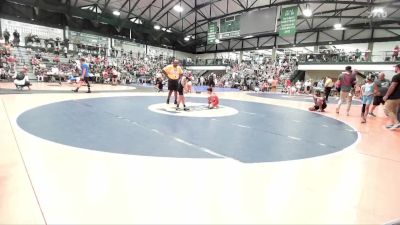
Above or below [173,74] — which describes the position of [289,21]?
above

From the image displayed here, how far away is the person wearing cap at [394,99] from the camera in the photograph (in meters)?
6.02

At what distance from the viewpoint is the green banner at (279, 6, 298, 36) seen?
61.5 feet

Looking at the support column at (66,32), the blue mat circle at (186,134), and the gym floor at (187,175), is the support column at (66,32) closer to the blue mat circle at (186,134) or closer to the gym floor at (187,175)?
the blue mat circle at (186,134)

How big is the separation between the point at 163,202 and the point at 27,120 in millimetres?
4072

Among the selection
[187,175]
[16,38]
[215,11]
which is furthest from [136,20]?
[187,175]

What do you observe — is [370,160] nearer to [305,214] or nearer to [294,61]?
[305,214]

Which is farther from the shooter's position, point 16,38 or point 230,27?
point 230,27

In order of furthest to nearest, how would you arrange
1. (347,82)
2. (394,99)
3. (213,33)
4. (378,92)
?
(213,33) < (347,82) < (378,92) < (394,99)

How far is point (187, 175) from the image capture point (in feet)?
8.91

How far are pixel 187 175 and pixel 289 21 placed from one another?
1891 cm

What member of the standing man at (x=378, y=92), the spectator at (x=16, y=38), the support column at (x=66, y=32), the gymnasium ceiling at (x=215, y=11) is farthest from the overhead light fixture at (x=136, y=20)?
the standing man at (x=378, y=92)

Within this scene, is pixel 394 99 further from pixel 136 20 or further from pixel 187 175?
pixel 136 20

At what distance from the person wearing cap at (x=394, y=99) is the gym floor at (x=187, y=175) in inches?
66.6

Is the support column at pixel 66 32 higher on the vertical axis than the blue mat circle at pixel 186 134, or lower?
higher
